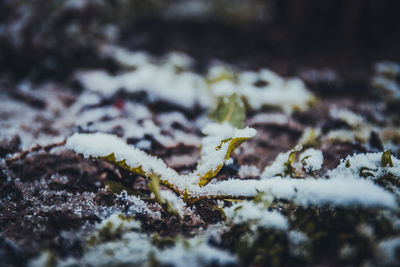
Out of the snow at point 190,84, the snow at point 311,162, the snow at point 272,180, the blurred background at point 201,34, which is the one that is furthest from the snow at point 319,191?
the blurred background at point 201,34

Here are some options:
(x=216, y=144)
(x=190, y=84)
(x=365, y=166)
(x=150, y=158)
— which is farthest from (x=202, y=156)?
(x=190, y=84)

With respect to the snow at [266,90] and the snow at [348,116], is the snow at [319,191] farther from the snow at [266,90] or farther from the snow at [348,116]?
the snow at [266,90]

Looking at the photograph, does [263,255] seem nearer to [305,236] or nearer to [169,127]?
[305,236]

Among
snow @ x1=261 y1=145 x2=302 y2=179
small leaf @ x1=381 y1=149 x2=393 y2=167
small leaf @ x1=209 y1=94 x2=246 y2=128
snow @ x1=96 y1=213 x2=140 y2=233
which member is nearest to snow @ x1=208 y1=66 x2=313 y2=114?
small leaf @ x1=209 y1=94 x2=246 y2=128

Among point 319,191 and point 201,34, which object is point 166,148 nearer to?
point 319,191

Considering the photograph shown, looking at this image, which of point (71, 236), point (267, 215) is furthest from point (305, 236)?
point (71, 236)

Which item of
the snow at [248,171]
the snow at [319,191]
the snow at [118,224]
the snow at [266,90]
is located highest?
the snow at [266,90]
